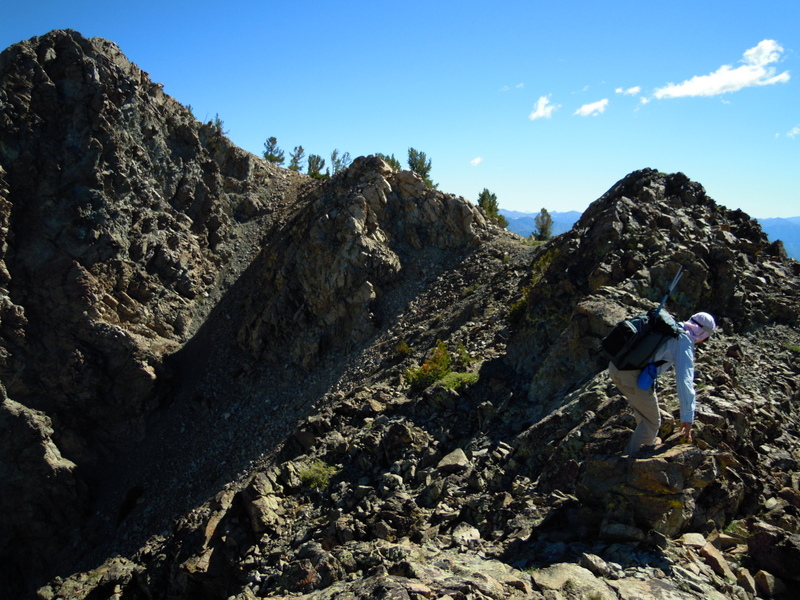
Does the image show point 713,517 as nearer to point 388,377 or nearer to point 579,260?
point 579,260

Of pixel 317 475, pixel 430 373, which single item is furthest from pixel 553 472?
pixel 430 373

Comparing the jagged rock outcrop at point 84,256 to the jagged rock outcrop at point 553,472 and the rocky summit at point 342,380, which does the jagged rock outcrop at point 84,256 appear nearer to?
the rocky summit at point 342,380

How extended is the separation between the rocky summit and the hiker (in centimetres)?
33

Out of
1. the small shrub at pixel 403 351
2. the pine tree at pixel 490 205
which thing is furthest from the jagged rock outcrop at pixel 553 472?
the pine tree at pixel 490 205

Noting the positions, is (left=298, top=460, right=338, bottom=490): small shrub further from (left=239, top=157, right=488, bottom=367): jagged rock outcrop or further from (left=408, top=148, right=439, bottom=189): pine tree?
(left=408, top=148, right=439, bottom=189): pine tree

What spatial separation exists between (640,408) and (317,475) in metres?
7.38

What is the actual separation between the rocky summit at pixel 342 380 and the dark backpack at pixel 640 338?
1144 mm

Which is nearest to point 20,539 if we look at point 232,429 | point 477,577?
point 232,429

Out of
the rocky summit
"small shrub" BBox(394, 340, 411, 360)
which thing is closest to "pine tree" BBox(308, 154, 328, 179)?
the rocky summit

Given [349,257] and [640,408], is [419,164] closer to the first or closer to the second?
[349,257]

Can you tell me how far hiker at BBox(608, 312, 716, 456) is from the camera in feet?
19.6

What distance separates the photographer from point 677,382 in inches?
234

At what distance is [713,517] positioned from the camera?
21.0ft

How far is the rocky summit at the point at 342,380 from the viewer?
6.46 m
